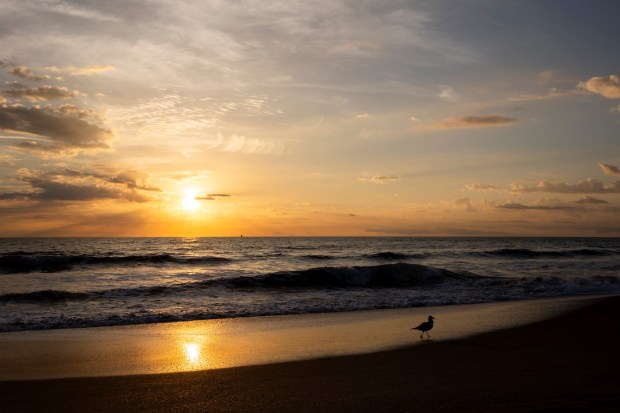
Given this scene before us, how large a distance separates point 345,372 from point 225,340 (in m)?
4.37

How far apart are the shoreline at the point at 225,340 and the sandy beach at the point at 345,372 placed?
0.05 m

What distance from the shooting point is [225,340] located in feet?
38.6

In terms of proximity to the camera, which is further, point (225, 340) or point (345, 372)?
point (225, 340)

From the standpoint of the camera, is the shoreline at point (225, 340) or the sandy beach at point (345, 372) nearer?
the sandy beach at point (345, 372)

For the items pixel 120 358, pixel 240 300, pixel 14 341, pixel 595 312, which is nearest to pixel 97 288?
pixel 240 300

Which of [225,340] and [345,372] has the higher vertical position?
[345,372]

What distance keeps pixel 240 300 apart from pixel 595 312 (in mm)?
13508

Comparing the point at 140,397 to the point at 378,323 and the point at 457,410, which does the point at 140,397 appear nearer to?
the point at 457,410

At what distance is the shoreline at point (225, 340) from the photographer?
9.26 m

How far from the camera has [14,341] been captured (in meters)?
12.1

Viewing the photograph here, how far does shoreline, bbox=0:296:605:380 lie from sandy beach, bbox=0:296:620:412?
0.05 meters

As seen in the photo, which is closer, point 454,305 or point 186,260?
point 454,305

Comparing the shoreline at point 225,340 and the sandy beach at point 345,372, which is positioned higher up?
the sandy beach at point 345,372

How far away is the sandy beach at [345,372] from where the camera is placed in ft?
21.5
